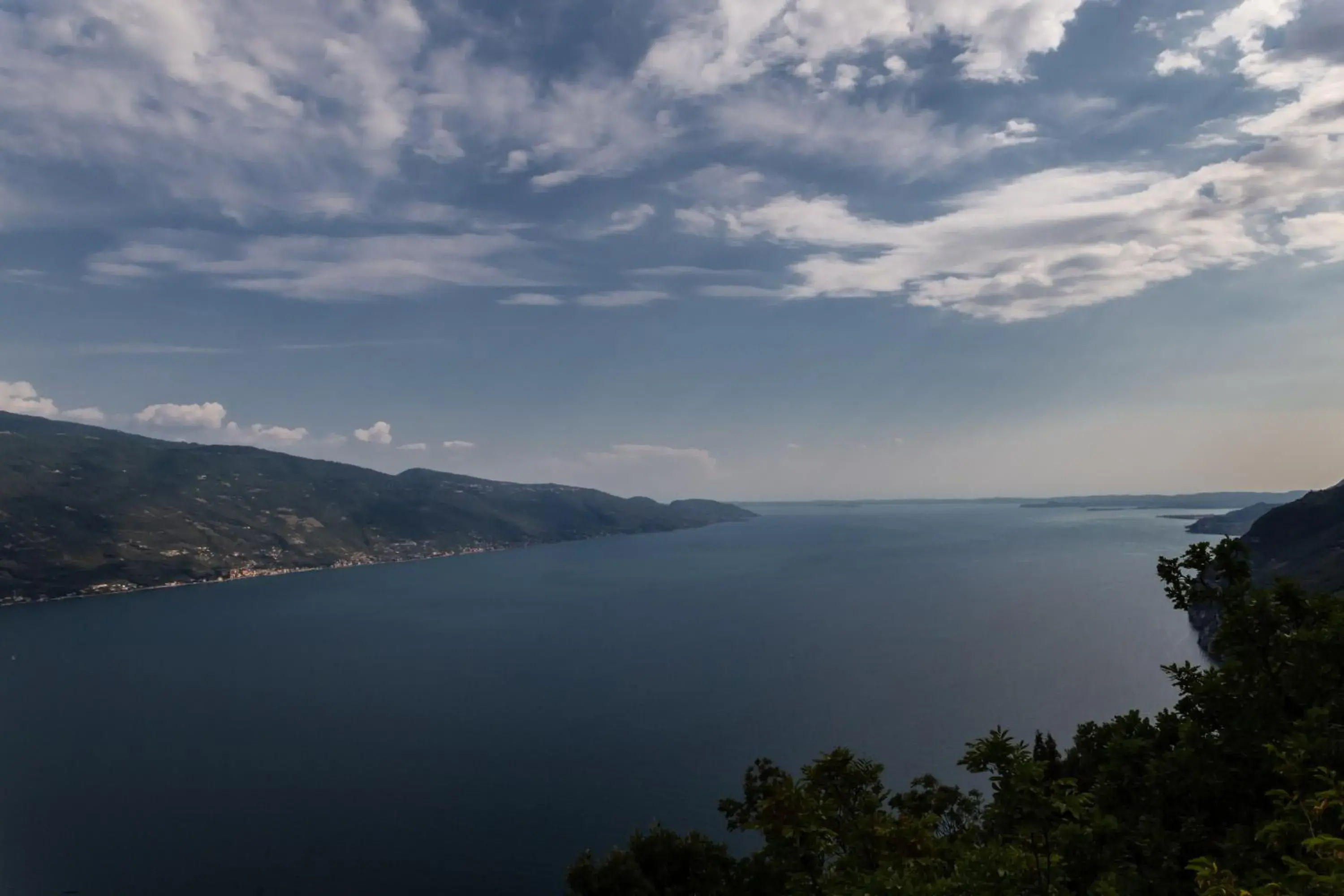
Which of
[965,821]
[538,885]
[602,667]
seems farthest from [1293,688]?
[602,667]

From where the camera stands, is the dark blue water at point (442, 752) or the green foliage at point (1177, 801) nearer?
the green foliage at point (1177, 801)

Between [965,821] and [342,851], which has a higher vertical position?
[965,821]

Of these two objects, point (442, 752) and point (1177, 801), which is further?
point (442, 752)

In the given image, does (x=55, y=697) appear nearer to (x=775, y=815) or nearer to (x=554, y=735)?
(x=554, y=735)

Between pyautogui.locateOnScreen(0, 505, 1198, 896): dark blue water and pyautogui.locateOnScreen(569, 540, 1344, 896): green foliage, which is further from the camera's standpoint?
pyautogui.locateOnScreen(0, 505, 1198, 896): dark blue water

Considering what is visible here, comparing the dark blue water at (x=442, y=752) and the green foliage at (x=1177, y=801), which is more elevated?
the green foliage at (x=1177, y=801)

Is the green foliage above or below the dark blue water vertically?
above

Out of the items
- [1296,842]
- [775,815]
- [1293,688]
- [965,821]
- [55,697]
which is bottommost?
[55,697]

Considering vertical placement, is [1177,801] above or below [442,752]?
above
